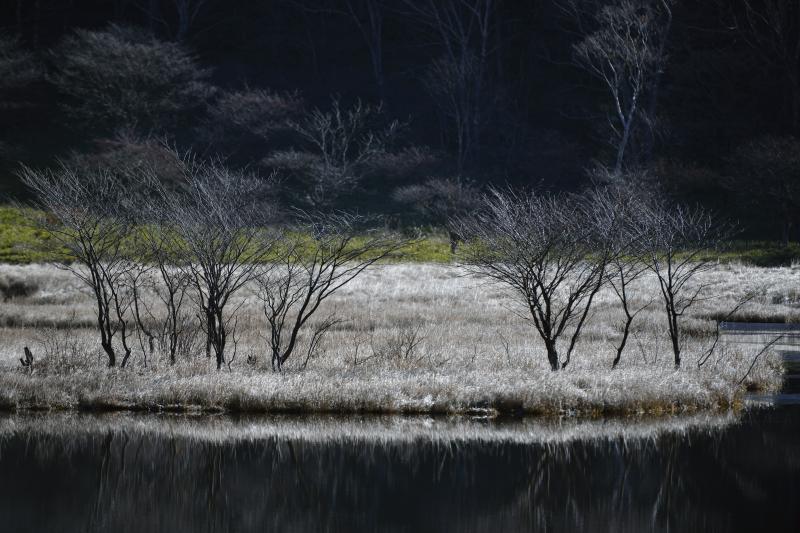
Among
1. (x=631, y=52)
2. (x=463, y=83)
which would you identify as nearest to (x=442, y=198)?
(x=463, y=83)

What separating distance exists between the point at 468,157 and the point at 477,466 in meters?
45.1

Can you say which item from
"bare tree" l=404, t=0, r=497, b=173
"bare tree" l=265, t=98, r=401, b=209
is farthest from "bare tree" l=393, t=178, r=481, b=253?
"bare tree" l=265, t=98, r=401, b=209

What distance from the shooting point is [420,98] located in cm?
6450

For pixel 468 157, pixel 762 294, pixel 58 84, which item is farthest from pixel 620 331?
pixel 58 84

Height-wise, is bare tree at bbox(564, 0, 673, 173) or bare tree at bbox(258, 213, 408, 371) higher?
bare tree at bbox(564, 0, 673, 173)

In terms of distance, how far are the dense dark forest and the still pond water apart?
32277 millimetres

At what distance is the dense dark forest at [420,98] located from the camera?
4994cm

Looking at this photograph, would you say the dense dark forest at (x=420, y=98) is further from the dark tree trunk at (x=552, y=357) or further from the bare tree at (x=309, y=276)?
the dark tree trunk at (x=552, y=357)

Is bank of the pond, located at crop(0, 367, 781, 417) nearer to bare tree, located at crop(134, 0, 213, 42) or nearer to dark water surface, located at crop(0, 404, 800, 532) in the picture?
dark water surface, located at crop(0, 404, 800, 532)

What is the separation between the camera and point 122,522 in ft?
37.6

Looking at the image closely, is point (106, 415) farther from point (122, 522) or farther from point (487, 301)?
point (487, 301)

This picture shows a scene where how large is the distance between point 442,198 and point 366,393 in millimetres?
36341

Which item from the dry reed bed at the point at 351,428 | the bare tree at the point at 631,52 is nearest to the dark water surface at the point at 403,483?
the dry reed bed at the point at 351,428

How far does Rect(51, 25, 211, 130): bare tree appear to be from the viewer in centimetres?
5369
